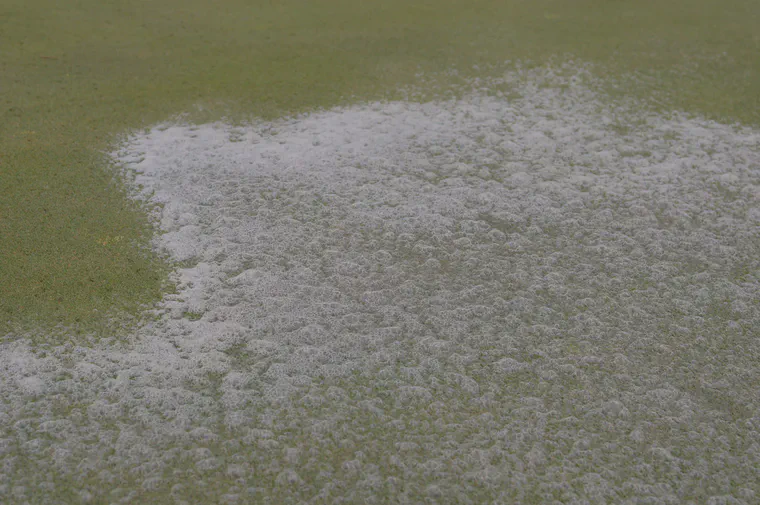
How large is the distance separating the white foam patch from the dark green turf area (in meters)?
0.14

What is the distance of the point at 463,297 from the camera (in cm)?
158

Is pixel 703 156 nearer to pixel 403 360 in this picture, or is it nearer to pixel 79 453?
pixel 403 360

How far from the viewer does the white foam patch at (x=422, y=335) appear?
1169 millimetres

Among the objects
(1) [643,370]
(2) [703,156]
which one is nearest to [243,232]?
(1) [643,370]

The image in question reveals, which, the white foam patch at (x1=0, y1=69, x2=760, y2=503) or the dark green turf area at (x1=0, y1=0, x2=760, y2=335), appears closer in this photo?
the white foam patch at (x1=0, y1=69, x2=760, y2=503)

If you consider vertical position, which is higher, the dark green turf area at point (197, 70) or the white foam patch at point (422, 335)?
the dark green turf area at point (197, 70)

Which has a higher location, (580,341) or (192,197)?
(192,197)

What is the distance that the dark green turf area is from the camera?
63.3 inches

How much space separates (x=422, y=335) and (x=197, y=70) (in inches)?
66.5

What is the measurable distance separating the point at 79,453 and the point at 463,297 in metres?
0.90

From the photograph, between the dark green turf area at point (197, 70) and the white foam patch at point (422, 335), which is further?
the dark green turf area at point (197, 70)

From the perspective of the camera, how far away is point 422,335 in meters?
1.47

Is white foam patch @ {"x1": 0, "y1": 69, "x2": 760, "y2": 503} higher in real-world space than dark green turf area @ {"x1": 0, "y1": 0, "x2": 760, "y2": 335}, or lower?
lower

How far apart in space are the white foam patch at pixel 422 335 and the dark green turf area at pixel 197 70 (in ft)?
0.46
